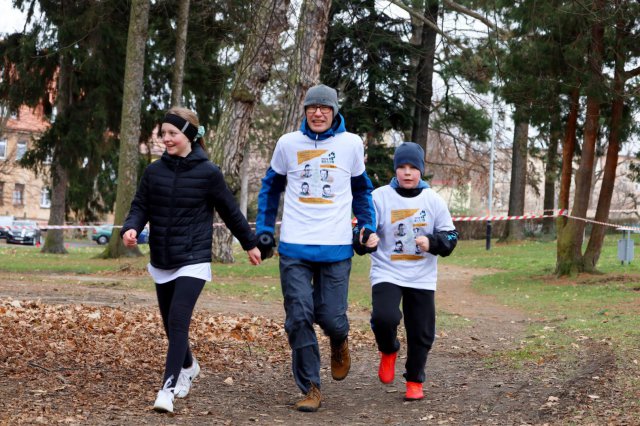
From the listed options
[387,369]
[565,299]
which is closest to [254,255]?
[387,369]

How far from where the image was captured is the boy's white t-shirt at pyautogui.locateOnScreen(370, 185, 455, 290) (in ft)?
22.4

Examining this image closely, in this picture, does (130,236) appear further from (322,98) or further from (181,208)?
(322,98)

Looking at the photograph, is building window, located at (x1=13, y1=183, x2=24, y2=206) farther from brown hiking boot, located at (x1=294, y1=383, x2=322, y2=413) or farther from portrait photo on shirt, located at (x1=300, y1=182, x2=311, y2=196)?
brown hiking boot, located at (x1=294, y1=383, x2=322, y2=413)

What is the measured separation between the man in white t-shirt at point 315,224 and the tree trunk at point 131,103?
18325mm

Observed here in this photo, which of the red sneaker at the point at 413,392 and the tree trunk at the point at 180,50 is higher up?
the tree trunk at the point at 180,50

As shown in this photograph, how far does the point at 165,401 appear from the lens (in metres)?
5.91

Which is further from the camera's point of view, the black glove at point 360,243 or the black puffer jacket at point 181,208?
the black glove at point 360,243

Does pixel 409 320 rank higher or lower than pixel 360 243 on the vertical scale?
lower

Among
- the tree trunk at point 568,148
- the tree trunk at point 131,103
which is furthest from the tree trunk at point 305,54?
the tree trunk at point 131,103

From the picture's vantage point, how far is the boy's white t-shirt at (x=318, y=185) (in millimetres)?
6449

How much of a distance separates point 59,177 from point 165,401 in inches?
1081

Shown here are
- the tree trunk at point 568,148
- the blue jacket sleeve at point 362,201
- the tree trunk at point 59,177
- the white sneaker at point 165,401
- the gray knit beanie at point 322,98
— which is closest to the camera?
the white sneaker at point 165,401

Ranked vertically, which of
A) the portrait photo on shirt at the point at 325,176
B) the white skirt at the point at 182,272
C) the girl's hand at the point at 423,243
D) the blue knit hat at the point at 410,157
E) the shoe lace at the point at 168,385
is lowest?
the shoe lace at the point at 168,385

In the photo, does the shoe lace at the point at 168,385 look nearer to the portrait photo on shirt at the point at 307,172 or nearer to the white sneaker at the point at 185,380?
the white sneaker at the point at 185,380
